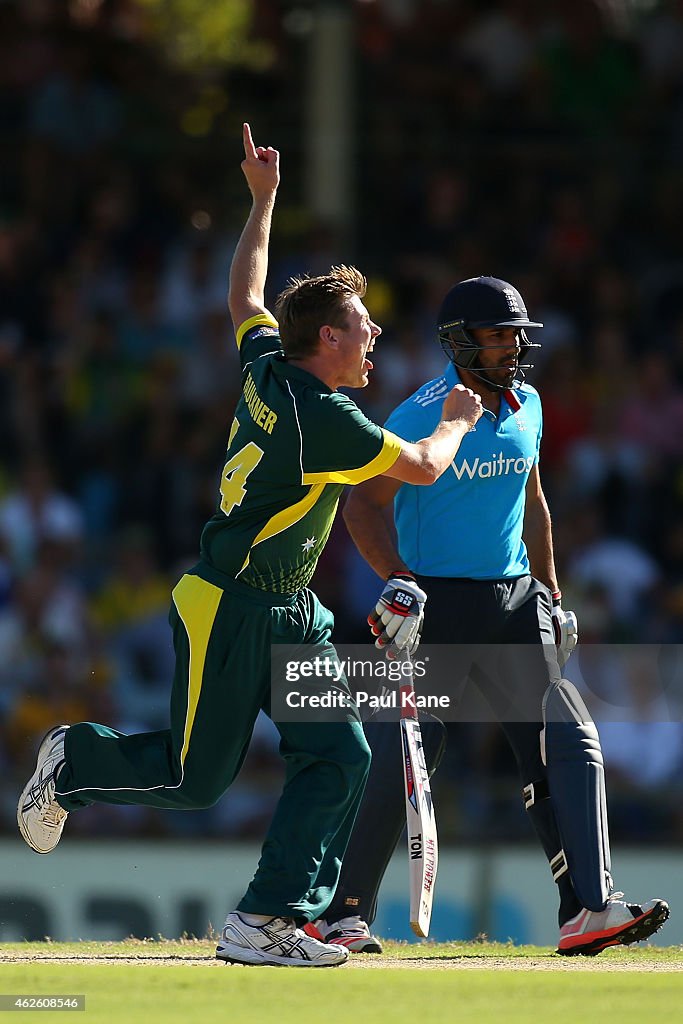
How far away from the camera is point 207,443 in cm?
1101

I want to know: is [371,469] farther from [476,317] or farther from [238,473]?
[476,317]

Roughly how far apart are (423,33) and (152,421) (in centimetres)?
376

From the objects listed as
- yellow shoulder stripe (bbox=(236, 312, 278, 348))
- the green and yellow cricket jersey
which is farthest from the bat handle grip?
yellow shoulder stripe (bbox=(236, 312, 278, 348))

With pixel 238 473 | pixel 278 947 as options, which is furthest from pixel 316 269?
pixel 278 947

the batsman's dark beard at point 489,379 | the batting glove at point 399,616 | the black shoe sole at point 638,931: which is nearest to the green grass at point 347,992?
the black shoe sole at point 638,931

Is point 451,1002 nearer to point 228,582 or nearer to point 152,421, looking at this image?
point 228,582

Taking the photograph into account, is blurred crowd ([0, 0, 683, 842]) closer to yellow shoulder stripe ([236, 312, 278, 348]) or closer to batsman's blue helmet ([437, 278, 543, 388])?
batsman's blue helmet ([437, 278, 543, 388])

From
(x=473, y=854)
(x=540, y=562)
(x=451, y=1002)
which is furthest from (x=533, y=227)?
(x=451, y=1002)

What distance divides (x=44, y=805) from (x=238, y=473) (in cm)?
122

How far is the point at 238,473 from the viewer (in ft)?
17.8

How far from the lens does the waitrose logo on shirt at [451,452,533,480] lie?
580 cm

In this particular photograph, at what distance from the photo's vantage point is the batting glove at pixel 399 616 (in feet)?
18.0

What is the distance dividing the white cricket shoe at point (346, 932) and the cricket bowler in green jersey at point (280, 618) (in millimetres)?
280

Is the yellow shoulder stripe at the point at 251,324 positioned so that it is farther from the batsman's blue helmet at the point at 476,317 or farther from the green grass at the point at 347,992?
the green grass at the point at 347,992
